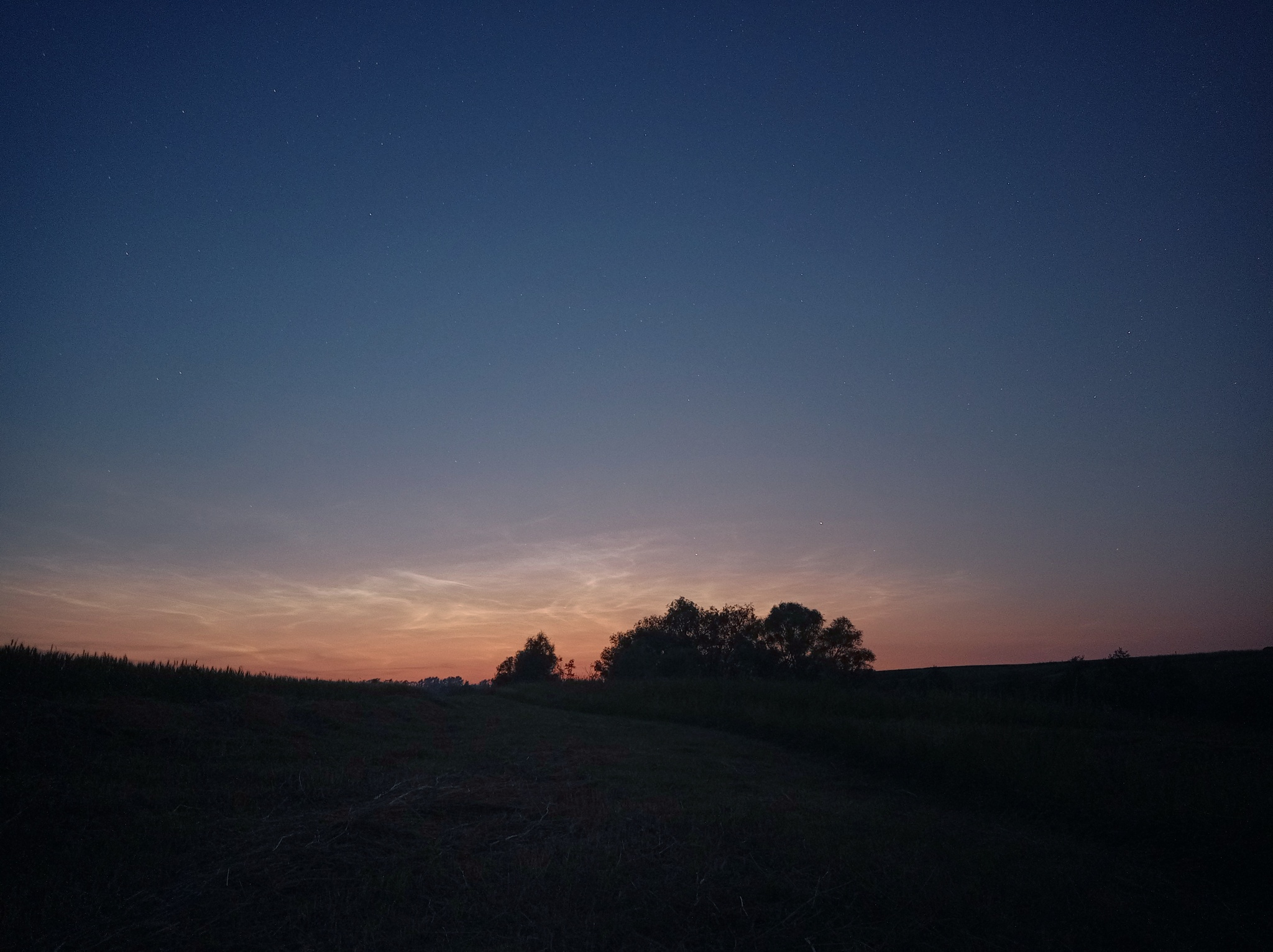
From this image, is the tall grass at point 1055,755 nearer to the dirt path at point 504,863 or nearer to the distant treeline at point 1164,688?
the dirt path at point 504,863

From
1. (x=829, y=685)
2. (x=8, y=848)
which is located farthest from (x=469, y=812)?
(x=829, y=685)

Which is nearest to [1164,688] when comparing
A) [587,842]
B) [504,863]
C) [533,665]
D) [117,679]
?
[587,842]

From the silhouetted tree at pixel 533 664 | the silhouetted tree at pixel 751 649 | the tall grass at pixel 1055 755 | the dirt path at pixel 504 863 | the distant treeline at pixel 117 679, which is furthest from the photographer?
the silhouetted tree at pixel 533 664

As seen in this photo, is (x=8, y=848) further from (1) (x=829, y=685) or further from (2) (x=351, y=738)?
(1) (x=829, y=685)

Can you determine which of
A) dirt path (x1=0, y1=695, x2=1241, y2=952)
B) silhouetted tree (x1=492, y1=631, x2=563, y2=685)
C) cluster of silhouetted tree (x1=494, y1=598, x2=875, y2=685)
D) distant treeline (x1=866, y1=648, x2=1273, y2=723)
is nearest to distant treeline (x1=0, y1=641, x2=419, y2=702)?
dirt path (x1=0, y1=695, x2=1241, y2=952)

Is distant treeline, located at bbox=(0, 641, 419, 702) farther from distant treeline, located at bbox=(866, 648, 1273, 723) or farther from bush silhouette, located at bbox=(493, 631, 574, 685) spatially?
bush silhouette, located at bbox=(493, 631, 574, 685)

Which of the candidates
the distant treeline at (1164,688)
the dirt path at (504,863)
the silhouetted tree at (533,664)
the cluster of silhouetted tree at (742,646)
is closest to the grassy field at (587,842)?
the dirt path at (504,863)

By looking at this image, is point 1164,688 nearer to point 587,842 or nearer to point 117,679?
point 587,842

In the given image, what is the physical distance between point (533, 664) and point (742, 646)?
24902 mm

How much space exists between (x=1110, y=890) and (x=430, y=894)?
5643 millimetres

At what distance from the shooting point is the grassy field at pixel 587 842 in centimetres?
Answer: 437

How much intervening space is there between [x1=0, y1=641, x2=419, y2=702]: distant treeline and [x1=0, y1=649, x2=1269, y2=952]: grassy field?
19 cm

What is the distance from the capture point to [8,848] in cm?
530

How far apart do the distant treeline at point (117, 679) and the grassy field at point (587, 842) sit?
186 millimetres
